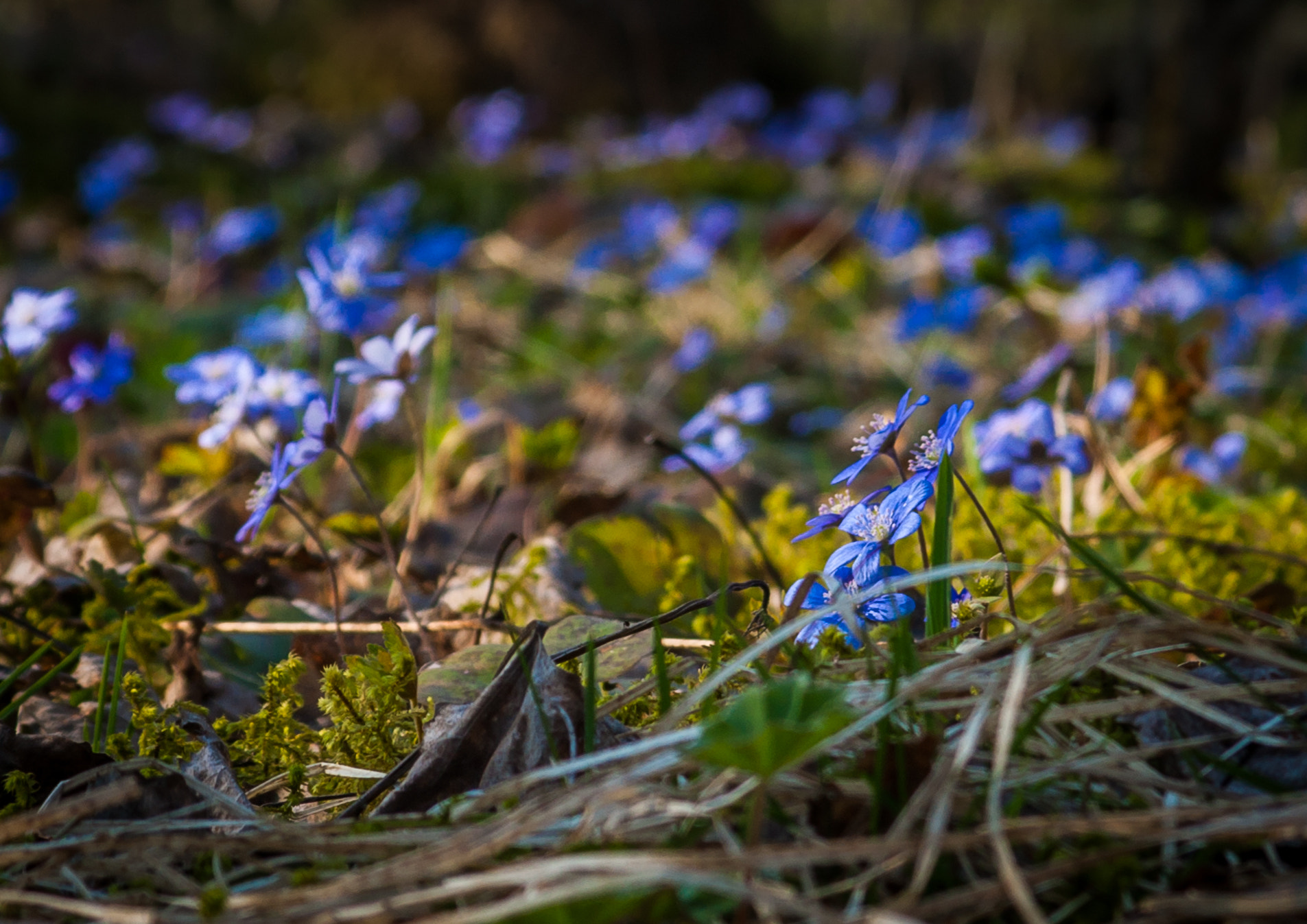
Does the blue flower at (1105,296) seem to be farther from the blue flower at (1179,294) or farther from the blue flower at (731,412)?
the blue flower at (731,412)

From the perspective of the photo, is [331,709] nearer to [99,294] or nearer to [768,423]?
[768,423]

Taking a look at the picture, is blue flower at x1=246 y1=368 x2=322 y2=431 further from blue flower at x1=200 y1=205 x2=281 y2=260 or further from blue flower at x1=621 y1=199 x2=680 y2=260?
blue flower at x1=621 y1=199 x2=680 y2=260

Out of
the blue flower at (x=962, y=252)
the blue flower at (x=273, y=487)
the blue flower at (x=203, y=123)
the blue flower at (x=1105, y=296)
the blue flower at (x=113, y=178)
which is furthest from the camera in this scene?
the blue flower at (x=203, y=123)

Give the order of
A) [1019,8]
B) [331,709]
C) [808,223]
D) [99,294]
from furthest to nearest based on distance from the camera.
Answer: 1. [1019,8]
2. [808,223]
3. [99,294]
4. [331,709]

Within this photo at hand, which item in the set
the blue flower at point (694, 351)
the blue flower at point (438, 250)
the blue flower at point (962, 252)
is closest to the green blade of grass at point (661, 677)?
the blue flower at point (694, 351)

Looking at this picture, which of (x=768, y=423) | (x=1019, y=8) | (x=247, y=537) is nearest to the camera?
(x=247, y=537)

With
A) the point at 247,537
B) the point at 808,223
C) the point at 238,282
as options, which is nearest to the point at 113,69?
the point at 238,282
